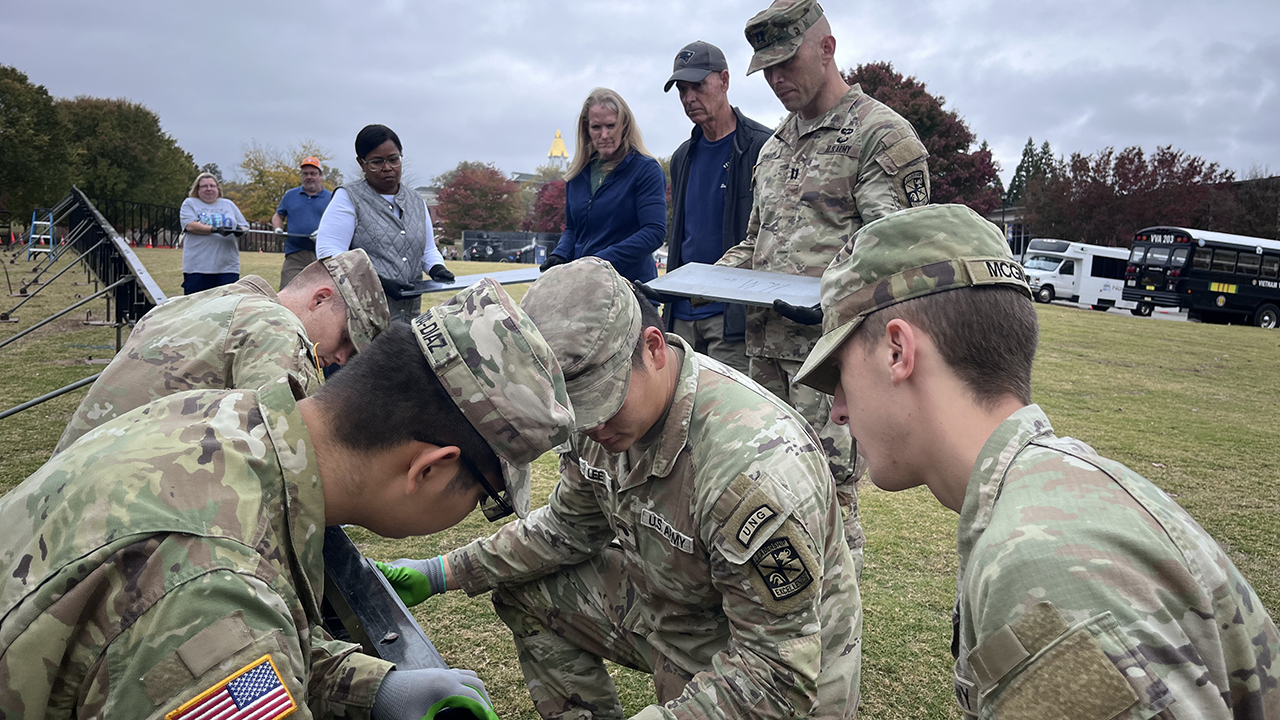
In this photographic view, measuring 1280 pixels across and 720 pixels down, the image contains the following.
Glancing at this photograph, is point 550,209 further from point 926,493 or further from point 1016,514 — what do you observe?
point 1016,514

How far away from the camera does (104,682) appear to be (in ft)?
4.00

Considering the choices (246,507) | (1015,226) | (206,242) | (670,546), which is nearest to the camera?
(246,507)

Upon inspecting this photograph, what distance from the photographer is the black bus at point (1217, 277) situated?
24.4 metres

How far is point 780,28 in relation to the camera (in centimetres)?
359

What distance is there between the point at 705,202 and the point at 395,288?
1.93 metres

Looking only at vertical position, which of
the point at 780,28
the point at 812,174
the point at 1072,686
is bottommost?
the point at 1072,686

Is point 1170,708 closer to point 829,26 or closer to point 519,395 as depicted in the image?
point 519,395

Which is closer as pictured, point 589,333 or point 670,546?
point 589,333

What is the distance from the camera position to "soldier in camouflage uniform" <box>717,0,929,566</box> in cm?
343

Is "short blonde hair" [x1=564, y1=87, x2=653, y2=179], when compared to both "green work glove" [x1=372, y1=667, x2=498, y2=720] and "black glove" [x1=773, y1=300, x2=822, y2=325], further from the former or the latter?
"green work glove" [x1=372, y1=667, x2=498, y2=720]

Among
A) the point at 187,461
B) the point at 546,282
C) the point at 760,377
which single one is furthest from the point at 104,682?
the point at 760,377

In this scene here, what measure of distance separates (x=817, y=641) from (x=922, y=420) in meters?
0.68

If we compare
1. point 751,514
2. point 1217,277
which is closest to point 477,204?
point 1217,277

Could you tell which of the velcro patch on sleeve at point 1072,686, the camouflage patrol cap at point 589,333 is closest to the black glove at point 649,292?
the camouflage patrol cap at point 589,333
